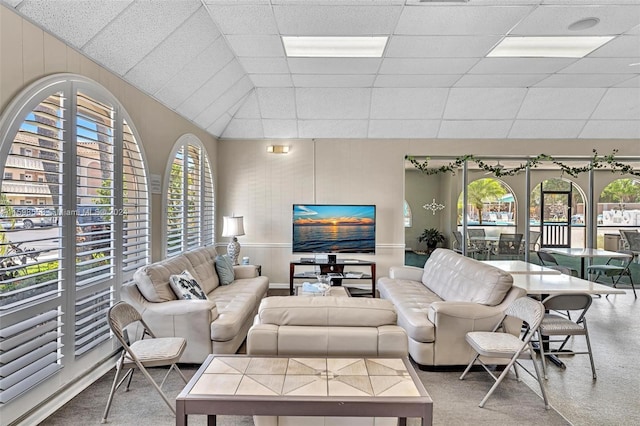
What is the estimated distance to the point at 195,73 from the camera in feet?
14.3

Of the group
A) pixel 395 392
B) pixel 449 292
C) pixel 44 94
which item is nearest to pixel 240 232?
pixel 449 292

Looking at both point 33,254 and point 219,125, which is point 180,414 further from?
point 219,125

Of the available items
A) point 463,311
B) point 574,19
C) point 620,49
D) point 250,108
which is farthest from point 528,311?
point 250,108

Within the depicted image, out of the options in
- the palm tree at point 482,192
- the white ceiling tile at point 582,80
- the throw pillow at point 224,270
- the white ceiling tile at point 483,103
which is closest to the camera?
the throw pillow at point 224,270

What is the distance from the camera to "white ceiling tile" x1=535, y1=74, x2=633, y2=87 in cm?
525

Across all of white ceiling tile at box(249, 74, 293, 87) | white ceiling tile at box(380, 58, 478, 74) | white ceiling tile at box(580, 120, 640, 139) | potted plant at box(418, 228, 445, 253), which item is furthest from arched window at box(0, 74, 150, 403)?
white ceiling tile at box(580, 120, 640, 139)

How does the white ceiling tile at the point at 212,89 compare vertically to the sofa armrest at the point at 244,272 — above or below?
above

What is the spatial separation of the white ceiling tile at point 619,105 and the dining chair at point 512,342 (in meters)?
4.76

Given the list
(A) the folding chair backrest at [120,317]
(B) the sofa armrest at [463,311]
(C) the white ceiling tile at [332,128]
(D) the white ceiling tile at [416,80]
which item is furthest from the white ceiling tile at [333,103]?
(A) the folding chair backrest at [120,317]

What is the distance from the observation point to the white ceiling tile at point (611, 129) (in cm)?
645

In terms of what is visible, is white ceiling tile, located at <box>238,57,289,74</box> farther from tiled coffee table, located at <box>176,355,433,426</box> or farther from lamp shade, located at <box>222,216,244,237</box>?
tiled coffee table, located at <box>176,355,433,426</box>

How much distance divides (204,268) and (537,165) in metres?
6.04

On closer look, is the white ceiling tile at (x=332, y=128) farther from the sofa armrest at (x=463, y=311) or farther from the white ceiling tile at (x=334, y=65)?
the sofa armrest at (x=463, y=311)

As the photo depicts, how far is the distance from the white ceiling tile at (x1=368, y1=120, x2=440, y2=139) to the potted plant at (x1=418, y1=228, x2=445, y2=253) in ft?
5.87
